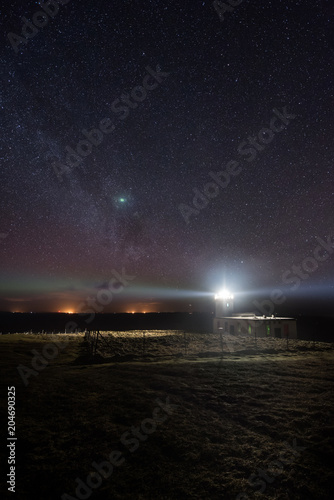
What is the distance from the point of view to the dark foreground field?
478cm

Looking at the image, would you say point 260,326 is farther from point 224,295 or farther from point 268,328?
point 224,295

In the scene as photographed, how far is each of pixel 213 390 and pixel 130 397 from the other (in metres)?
3.11

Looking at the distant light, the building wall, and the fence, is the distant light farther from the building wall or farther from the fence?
the fence

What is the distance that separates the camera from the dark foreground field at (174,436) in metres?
4.78

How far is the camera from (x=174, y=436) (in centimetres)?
648

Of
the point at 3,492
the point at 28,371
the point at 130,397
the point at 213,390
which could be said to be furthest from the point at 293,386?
the point at 28,371

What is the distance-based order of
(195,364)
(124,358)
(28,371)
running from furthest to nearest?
(124,358) < (195,364) < (28,371)

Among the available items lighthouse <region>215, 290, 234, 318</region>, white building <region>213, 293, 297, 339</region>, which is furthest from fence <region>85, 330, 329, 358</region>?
lighthouse <region>215, 290, 234, 318</region>

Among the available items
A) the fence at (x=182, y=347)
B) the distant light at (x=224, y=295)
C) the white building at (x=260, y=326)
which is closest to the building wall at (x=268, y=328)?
the white building at (x=260, y=326)

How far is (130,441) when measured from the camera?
20.5ft

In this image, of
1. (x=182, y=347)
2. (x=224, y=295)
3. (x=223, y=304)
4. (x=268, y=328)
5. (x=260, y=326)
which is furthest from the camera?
(x=224, y=295)

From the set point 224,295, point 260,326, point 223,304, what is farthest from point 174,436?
point 224,295

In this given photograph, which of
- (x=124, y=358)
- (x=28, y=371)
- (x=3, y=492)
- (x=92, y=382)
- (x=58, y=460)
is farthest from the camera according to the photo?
(x=124, y=358)

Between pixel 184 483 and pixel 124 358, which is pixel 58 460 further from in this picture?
pixel 124 358
